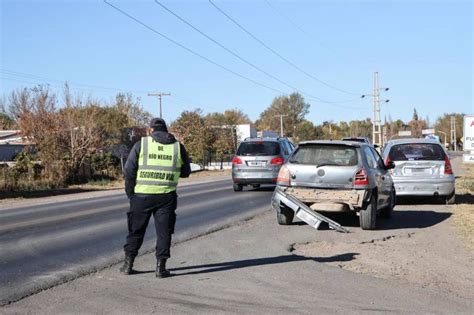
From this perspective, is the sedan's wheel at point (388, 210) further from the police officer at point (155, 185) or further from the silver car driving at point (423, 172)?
the police officer at point (155, 185)

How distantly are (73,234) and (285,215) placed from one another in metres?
3.92

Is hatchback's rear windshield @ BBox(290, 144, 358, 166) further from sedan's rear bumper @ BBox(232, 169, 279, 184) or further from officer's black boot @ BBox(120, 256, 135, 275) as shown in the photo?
sedan's rear bumper @ BBox(232, 169, 279, 184)

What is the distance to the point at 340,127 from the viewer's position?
11856 centimetres

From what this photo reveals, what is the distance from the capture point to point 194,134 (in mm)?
47969

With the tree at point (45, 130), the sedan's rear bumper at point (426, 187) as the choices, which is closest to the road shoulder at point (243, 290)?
the sedan's rear bumper at point (426, 187)

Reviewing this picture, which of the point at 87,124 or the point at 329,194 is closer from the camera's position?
the point at 329,194

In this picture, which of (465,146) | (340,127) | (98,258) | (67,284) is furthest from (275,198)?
(340,127)

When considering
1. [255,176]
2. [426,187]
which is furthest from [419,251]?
[255,176]

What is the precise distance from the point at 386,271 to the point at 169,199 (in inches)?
112

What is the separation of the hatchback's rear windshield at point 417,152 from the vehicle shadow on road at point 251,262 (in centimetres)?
650

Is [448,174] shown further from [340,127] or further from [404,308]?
[340,127]

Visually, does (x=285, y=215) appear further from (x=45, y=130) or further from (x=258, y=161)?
(x=45, y=130)

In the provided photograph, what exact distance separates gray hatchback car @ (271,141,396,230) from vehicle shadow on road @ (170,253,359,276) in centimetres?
221

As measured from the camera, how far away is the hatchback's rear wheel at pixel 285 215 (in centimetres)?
1108
